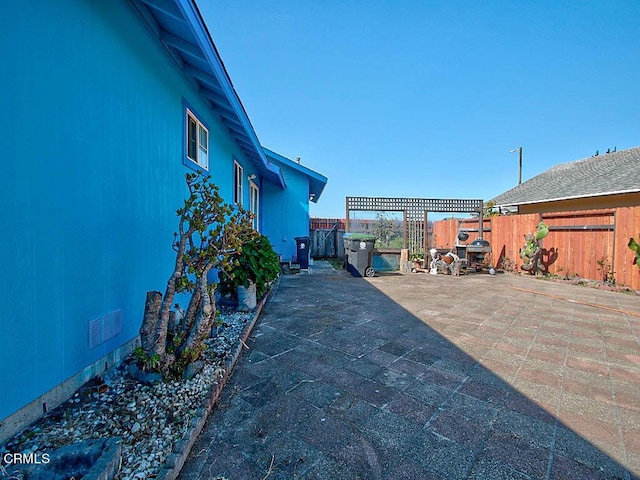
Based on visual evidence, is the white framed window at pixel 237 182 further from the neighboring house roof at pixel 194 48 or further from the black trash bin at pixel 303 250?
the black trash bin at pixel 303 250

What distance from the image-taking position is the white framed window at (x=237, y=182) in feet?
20.7

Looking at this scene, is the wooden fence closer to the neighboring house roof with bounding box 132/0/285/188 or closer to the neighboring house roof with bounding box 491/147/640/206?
the neighboring house roof with bounding box 491/147/640/206

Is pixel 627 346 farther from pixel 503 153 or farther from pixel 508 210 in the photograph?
pixel 503 153

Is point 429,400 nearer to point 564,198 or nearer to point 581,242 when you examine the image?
point 581,242

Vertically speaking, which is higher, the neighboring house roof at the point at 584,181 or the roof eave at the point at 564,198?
the neighboring house roof at the point at 584,181

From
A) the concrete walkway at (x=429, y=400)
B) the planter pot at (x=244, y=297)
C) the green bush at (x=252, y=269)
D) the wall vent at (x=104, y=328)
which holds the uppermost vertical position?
the green bush at (x=252, y=269)

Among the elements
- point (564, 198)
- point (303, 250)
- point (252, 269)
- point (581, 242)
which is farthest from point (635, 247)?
point (252, 269)

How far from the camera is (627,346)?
3.08 meters

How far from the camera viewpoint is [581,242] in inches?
286

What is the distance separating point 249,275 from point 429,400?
2.75m

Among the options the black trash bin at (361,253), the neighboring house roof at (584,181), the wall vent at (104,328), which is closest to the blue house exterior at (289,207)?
the black trash bin at (361,253)

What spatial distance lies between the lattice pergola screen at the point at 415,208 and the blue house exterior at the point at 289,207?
1865 mm

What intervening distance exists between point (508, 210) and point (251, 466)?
1540cm

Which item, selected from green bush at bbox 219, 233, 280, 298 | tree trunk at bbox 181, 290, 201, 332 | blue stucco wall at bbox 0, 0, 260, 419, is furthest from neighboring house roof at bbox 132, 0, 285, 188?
tree trunk at bbox 181, 290, 201, 332
